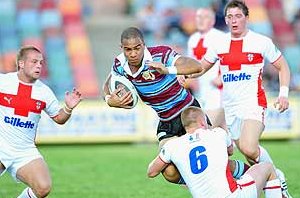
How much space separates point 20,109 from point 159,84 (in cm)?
161

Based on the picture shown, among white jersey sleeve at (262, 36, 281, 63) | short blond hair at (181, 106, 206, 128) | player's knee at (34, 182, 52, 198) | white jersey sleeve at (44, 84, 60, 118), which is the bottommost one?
player's knee at (34, 182, 52, 198)

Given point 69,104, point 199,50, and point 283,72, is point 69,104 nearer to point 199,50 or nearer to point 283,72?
point 283,72

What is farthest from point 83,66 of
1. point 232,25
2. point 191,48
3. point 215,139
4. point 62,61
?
point 215,139

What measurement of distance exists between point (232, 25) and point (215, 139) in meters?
2.84

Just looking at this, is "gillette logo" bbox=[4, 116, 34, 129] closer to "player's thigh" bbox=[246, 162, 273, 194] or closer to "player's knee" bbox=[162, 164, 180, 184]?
"player's knee" bbox=[162, 164, 180, 184]

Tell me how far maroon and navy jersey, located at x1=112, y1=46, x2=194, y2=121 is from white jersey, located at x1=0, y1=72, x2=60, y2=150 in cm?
90

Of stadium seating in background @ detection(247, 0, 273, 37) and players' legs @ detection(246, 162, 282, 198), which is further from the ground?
players' legs @ detection(246, 162, 282, 198)

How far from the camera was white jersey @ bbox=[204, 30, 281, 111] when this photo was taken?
11.6 m

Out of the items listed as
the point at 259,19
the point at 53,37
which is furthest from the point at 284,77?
the point at 259,19

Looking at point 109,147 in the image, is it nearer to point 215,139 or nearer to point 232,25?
point 232,25

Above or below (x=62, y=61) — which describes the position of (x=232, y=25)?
above

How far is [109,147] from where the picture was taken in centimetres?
2119

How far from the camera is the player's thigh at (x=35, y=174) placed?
33.9 feet

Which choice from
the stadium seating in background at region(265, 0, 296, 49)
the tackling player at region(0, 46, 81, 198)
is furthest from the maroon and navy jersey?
the stadium seating in background at region(265, 0, 296, 49)
